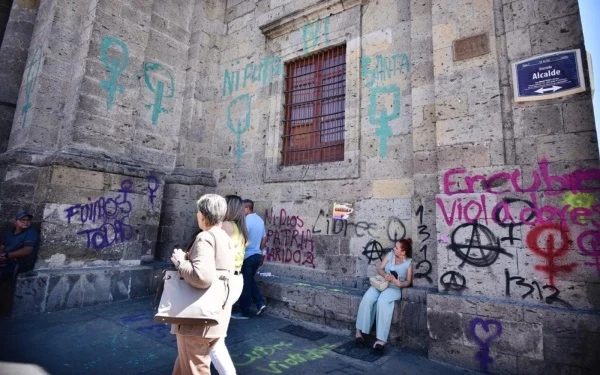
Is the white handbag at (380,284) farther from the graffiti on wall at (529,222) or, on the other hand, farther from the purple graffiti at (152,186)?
the purple graffiti at (152,186)

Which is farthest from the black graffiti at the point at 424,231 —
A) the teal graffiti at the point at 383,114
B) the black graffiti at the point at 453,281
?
the teal graffiti at the point at 383,114

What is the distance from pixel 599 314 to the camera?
106 inches

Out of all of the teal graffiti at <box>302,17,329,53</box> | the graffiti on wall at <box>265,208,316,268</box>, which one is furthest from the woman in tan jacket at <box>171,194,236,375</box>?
the teal graffiti at <box>302,17,329,53</box>

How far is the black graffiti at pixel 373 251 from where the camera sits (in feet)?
14.4

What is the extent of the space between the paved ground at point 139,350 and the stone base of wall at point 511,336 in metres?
0.24

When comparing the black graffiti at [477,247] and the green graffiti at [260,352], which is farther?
the black graffiti at [477,247]

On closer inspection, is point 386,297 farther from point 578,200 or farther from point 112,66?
point 112,66

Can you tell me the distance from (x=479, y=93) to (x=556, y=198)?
4.31 ft

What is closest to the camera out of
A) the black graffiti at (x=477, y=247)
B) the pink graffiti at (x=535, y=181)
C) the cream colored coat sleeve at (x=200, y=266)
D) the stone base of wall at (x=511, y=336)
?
the cream colored coat sleeve at (x=200, y=266)

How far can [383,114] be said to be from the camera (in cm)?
469

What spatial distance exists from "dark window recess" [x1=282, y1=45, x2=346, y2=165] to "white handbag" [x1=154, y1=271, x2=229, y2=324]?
140 inches

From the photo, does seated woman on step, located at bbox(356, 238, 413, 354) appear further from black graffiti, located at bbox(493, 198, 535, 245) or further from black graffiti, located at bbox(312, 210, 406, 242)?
black graffiti, located at bbox(493, 198, 535, 245)

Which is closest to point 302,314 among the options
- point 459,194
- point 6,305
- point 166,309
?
point 459,194

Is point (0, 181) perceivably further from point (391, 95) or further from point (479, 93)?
point (479, 93)
